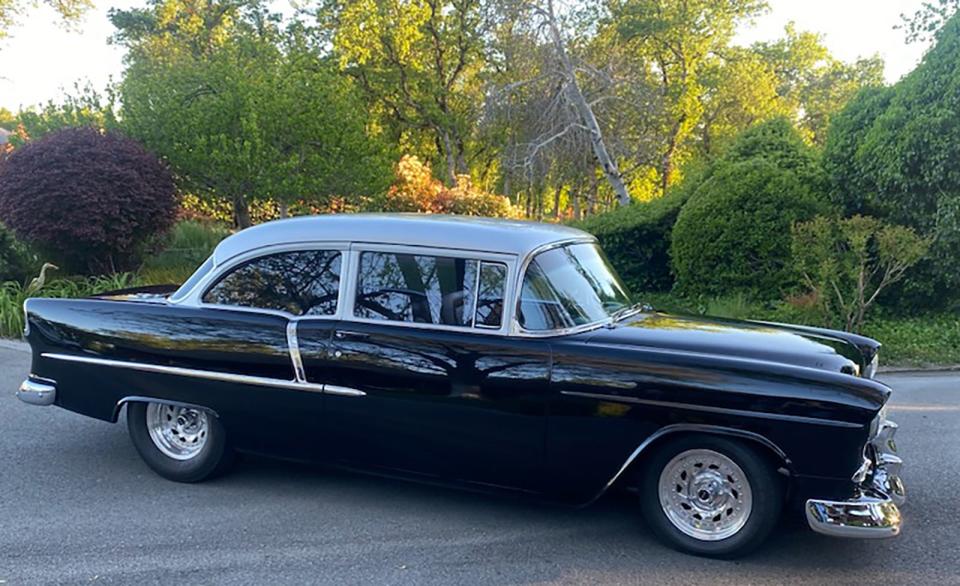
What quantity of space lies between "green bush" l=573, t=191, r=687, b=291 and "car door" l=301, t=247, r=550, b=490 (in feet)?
28.0

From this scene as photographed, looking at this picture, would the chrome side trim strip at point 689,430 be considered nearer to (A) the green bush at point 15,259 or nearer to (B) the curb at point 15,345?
(B) the curb at point 15,345

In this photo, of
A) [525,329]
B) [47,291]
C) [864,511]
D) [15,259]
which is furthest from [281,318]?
[15,259]

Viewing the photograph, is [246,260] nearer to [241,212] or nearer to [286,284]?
[286,284]

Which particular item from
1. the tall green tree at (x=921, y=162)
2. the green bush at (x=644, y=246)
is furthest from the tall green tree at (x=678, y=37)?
the tall green tree at (x=921, y=162)

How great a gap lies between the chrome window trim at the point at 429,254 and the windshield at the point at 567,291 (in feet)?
0.31

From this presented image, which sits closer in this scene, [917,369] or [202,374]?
[202,374]

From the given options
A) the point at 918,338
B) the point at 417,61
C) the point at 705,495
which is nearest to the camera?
the point at 705,495

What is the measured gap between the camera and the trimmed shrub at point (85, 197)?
1056cm

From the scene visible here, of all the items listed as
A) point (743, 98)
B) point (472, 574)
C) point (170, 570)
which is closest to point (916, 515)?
point (472, 574)

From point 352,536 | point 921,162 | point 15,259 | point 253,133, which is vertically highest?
point 253,133

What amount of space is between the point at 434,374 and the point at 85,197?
8973 mm

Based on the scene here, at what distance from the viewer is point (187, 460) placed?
A: 14.9ft

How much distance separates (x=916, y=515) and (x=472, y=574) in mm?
2737

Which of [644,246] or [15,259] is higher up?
[644,246]
